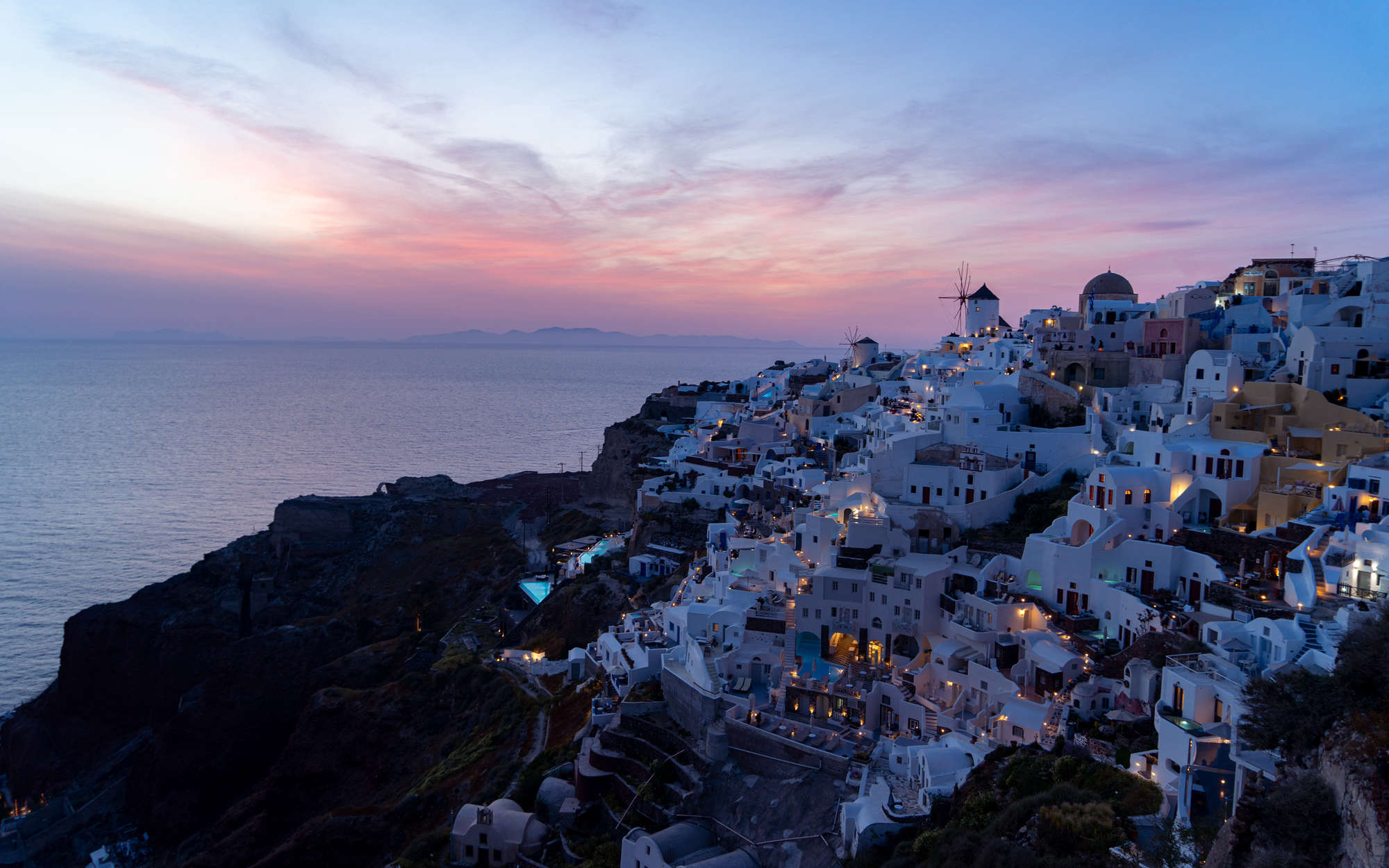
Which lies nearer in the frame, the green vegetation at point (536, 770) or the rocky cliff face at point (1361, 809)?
the rocky cliff face at point (1361, 809)

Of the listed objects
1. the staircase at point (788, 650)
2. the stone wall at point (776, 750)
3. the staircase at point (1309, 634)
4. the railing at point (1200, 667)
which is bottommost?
the stone wall at point (776, 750)

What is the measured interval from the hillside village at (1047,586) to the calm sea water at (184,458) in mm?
31985

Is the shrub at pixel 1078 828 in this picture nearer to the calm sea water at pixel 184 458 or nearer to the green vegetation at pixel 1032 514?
the green vegetation at pixel 1032 514

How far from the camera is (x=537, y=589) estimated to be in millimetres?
37969

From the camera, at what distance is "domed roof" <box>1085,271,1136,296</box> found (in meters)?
38.6

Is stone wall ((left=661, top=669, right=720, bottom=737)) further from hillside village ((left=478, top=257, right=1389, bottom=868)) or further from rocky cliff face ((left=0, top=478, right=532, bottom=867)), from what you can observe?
rocky cliff face ((left=0, top=478, right=532, bottom=867))

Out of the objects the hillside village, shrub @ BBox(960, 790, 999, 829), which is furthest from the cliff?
shrub @ BBox(960, 790, 999, 829)

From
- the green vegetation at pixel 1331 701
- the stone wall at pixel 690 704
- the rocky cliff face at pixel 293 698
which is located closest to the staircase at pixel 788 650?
the stone wall at pixel 690 704

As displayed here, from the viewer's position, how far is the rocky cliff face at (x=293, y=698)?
27875mm

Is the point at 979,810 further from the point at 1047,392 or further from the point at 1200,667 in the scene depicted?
the point at 1047,392

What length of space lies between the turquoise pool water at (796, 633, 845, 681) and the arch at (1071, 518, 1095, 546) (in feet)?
22.6

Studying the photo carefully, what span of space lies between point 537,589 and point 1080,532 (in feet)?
78.5

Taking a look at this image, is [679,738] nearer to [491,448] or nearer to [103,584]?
[103,584]

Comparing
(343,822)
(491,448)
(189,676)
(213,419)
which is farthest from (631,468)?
(213,419)
